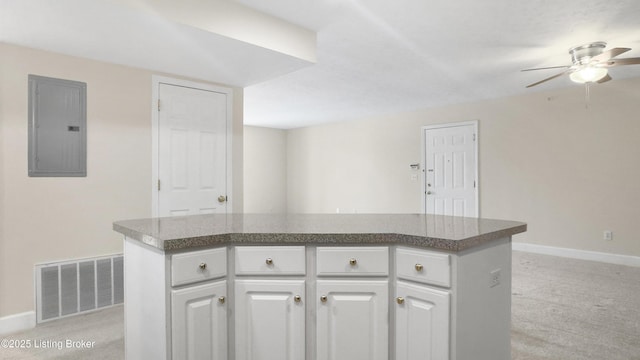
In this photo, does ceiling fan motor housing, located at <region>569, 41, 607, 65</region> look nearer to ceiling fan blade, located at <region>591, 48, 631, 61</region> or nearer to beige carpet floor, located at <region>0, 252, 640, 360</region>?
ceiling fan blade, located at <region>591, 48, 631, 61</region>

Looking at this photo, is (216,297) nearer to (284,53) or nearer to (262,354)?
(262,354)

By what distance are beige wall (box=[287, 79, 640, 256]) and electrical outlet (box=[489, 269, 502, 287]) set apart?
13.2 feet

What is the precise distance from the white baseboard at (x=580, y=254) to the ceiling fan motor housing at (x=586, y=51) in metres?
2.70

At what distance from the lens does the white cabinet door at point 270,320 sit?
1706 mm

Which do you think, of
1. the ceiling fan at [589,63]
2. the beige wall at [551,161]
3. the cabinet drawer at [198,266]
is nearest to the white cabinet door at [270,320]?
the cabinet drawer at [198,266]

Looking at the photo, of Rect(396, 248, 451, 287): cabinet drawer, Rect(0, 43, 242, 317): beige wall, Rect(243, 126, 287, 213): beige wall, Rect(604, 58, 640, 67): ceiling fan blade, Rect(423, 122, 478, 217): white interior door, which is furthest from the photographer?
Rect(243, 126, 287, 213): beige wall

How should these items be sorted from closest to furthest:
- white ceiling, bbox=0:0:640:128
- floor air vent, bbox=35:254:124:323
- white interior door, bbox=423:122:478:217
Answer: white ceiling, bbox=0:0:640:128, floor air vent, bbox=35:254:124:323, white interior door, bbox=423:122:478:217

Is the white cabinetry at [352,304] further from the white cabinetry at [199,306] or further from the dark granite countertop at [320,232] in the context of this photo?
the white cabinetry at [199,306]

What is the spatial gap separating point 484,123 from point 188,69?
446 cm

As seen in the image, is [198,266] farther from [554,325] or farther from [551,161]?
[551,161]

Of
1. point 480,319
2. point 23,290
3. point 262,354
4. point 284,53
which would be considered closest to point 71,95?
point 23,290

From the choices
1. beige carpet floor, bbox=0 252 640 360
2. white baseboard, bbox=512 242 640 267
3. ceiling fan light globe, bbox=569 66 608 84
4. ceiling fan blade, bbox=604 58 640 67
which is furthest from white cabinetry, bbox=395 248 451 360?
white baseboard, bbox=512 242 640 267

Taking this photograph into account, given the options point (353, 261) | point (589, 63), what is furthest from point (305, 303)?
point (589, 63)

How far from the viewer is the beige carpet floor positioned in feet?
7.65
